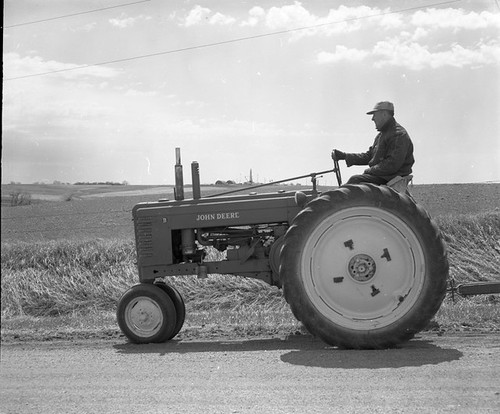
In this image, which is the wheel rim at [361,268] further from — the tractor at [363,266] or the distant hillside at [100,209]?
the distant hillside at [100,209]

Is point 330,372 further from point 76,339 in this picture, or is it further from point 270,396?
point 76,339

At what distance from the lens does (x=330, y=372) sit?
5.55m

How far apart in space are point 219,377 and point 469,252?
19.3 ft

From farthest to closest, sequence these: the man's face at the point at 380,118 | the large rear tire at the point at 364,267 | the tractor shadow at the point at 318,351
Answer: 1. the man's face at the point at 380,118
2. the large rear tire at the point at 364,267
3. the tractor shadow at the point at 318,351

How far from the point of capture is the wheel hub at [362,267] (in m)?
6.68

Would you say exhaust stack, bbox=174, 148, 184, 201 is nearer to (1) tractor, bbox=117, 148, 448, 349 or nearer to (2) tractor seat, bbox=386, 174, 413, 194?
(1) tractor, bbox=117, 148, 448, 349

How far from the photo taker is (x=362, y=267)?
264 inches

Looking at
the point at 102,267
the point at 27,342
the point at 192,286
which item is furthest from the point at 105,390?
the point at 102,267

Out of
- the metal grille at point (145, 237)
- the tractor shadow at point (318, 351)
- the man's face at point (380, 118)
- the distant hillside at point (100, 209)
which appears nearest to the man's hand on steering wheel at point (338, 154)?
the man's face at point (380, 118)

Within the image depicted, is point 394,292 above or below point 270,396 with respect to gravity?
above

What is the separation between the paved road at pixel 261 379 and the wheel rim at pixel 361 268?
379mm

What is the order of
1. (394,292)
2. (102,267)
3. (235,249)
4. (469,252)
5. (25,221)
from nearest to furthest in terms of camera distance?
(394,292) < (235,249) < (469,252) < (102,267) < (25,221)

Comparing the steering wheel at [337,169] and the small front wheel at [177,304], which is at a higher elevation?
the steering wheel at [337,169]

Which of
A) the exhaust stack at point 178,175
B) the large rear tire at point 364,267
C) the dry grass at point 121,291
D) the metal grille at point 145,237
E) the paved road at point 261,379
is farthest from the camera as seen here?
the dry grass at point 121,291
